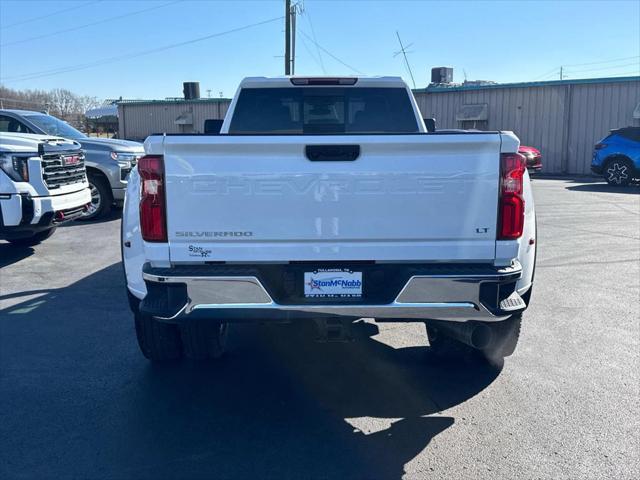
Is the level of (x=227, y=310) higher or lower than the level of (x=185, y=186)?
lower

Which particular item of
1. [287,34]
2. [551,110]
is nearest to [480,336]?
[551,110]

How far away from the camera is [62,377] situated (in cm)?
428

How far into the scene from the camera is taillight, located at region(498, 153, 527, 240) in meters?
3.32

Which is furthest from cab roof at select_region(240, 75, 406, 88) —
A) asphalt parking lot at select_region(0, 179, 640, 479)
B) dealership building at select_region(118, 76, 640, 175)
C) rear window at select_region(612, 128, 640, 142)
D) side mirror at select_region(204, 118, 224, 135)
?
dealership building at select_region(118, 76, 640, 175)

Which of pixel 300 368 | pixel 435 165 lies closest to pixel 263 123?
pixel 300 368

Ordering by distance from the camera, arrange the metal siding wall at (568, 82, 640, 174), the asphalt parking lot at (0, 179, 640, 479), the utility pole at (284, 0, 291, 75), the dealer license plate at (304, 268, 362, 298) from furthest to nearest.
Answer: the utility pole at (284, 0, 291, 75) < the metal siding wall at (568, 82, 640, 174) < the dealer license plate at (304, 268, 362, 298) < the asphalt parking lot at (0, 179, 640, 479)

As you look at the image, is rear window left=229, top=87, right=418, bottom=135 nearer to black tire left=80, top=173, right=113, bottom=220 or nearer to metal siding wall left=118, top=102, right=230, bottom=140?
black tire left=80, top=173, right=113, bottom=220

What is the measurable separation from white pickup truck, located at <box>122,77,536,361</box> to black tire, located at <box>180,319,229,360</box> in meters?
0.76

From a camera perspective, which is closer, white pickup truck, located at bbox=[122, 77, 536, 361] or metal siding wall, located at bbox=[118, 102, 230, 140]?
white pickup truck, located at bbox=[122, 77, 536, 361]

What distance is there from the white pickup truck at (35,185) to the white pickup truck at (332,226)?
4.71 metres

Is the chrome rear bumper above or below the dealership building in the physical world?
below

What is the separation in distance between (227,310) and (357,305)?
0.71 m

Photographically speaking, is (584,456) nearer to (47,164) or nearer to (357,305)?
(357,305)

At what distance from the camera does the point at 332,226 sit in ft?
11.0
